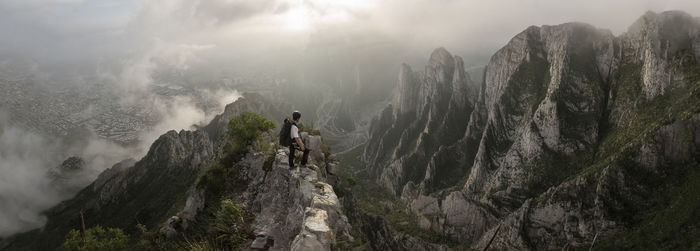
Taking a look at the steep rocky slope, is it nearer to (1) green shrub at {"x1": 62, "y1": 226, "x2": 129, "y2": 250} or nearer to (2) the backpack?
(2) the backpack

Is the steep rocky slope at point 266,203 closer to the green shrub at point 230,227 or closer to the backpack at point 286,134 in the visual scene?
the green shrub at point 230,227

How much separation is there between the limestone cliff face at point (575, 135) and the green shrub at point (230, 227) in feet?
294

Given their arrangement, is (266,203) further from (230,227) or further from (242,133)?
(242,133)

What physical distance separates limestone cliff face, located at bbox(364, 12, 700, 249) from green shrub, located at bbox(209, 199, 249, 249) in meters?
89.5

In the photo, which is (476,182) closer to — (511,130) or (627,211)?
(511,130)

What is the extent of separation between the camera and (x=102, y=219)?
16000 cm

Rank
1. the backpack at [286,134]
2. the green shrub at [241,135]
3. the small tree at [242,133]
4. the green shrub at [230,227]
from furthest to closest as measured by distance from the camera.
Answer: the small tree at [242,133] < the green shrub at [241,135] < the backpack at [286,134] < the green shrub at [230,227]

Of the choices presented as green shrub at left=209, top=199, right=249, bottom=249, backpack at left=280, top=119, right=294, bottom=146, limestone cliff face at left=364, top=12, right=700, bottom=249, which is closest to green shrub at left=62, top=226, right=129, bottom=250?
green shrub at left=209, top=199, right=249, bottom=249

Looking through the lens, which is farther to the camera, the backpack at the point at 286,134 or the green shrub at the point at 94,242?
the green shrub at the point at 94,242

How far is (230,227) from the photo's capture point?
2130cm

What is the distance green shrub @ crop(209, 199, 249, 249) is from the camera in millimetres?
19688

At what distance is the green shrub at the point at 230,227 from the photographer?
19688mm

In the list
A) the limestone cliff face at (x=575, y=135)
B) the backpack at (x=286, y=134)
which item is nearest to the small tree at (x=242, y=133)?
the backpack at (x=286, y=134)

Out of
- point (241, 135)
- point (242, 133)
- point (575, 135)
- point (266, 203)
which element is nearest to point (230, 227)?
point (266, 203)
